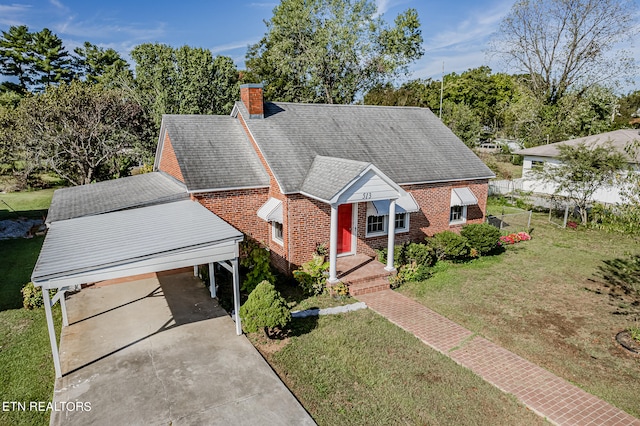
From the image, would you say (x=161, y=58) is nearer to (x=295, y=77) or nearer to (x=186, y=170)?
(x=295, y=77)

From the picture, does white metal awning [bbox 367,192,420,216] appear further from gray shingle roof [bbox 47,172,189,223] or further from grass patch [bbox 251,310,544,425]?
gray shingle roof [bbox 47,172,189,223]

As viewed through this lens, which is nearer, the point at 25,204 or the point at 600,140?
the point at 600,140

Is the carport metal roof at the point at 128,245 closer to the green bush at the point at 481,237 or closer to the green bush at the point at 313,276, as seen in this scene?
the green bush at the point at 313,276

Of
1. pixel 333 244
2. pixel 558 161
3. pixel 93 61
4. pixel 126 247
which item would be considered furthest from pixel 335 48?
pixel 93 61

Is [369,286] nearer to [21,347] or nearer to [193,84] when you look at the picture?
[21,347]

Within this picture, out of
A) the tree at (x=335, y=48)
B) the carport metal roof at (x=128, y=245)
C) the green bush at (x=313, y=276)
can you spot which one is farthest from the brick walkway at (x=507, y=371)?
the tree at (x=335, y=48)

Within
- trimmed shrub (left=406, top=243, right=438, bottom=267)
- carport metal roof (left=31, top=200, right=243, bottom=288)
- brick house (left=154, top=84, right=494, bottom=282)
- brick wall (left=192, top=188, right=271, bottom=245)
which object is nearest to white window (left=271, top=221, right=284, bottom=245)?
brick house (left=154, top=84, right=494, bottom=282)

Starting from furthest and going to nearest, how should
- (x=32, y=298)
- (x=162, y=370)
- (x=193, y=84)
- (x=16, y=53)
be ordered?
(x=16, y=53), (x=193, y=84), (x=32, y=298), (x=162, y=370)
